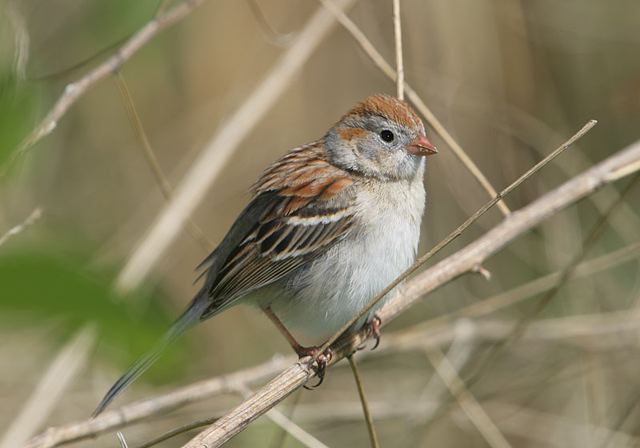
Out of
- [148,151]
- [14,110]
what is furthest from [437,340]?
[14,110]

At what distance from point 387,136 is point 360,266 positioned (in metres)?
0.49

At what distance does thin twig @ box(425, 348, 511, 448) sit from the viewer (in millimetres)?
2857

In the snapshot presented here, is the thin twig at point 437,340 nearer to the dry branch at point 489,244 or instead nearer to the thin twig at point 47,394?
the dry branch at point 489,244

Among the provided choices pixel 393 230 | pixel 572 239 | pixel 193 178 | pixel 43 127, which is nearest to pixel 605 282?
pixel 572 239

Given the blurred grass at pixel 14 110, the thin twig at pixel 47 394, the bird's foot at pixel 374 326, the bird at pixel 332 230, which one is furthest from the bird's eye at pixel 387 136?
the blurred grass at pixel 14 110

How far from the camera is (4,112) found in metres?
0.65

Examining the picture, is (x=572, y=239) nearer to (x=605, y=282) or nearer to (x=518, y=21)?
(x=605, y=282)

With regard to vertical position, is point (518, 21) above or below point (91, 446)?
above

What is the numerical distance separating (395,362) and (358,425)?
0.40m

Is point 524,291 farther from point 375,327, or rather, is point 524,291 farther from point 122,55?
point 122,55

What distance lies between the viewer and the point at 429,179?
447 centimetres

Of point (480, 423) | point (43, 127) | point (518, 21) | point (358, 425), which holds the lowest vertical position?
point (480, 423)

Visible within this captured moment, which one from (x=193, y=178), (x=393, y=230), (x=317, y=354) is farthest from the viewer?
(x=193, y=178)

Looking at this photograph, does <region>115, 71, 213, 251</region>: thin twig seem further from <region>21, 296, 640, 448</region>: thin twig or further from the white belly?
<region>21, 296, 640, 448</region>: thin twig
